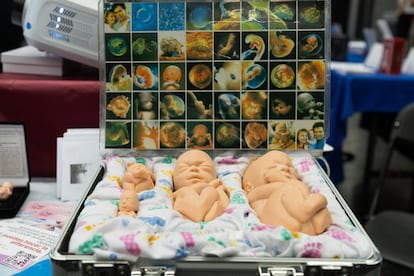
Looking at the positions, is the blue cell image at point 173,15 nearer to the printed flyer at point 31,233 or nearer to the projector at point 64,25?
the projector at point 64,25

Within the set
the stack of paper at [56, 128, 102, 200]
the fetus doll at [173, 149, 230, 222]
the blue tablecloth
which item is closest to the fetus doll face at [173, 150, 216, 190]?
the fetus doll at [173, 149, 230, 222]

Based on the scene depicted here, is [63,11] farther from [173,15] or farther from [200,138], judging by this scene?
[200,138]

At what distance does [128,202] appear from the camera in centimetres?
87

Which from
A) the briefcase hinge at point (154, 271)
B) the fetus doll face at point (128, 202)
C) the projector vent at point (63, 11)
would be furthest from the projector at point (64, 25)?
the briefcase hinge at point (154, 271)

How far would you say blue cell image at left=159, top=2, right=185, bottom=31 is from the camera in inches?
42.1

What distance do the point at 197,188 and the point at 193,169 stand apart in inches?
2.8

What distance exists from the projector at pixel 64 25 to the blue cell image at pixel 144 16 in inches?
9.0

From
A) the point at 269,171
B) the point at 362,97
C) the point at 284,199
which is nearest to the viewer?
the point at 284,199

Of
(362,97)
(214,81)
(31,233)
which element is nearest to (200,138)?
(214,81)

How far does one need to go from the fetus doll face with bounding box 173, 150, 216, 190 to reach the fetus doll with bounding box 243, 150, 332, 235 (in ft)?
0.28

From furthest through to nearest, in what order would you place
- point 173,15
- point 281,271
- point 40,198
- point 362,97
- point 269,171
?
point 362,97 → point 40,198 → point 173,15 → point 269,171 → point 281,271

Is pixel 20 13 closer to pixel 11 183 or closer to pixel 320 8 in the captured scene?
pixel 11 183

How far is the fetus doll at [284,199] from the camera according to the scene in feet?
2.62

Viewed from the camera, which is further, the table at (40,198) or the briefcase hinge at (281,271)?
the table at (40,198)
